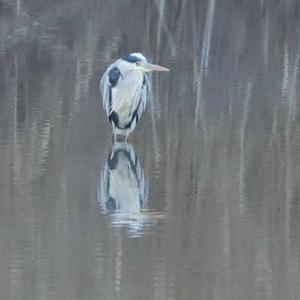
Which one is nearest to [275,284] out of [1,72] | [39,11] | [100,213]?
[100,213]

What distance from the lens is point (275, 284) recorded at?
6.15m

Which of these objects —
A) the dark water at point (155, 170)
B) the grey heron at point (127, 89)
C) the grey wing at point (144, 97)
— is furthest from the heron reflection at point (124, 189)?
the grey wing at point (144, 97)

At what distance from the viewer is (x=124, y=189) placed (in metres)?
8.33

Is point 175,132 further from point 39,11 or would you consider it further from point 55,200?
point 39,11

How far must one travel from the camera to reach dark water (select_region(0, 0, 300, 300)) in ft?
20.7

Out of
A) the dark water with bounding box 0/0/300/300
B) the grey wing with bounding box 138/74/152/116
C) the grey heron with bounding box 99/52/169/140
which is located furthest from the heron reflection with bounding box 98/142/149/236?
the grey wing with bounding box 138/74/152/116

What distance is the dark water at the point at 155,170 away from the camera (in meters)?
6.32

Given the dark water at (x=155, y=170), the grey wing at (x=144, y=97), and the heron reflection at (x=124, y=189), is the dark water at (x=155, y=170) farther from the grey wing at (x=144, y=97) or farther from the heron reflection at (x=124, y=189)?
the grey wing at (x=144, y=97)

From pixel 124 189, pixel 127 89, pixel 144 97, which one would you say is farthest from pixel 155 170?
pixel 144 97

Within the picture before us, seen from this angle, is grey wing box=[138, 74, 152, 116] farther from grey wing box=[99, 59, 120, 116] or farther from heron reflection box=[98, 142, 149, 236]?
heron reflection box=[98, 142, 149, 236]

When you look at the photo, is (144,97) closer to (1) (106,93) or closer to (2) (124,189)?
(1) (106,93)

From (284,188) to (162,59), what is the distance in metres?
6.07

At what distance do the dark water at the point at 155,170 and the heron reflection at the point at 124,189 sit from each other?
0.01 meters

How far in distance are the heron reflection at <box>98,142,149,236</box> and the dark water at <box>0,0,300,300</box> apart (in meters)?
0.01
